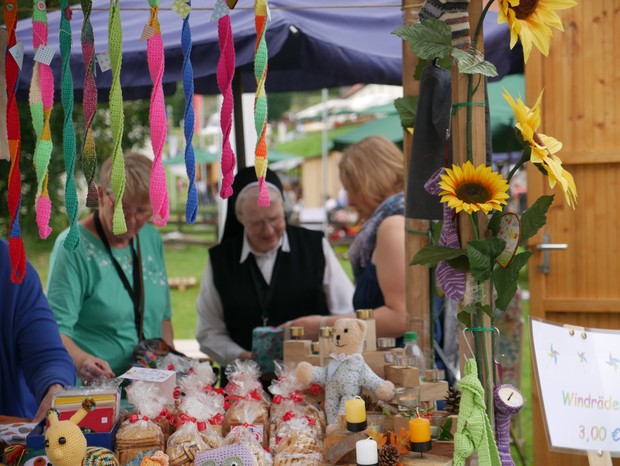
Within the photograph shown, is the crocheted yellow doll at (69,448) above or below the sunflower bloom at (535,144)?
below

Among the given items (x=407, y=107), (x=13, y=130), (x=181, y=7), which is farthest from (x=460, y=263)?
(x=13, y=130)

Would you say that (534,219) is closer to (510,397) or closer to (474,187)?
(474,187)

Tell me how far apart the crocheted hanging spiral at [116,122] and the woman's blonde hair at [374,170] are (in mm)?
1772

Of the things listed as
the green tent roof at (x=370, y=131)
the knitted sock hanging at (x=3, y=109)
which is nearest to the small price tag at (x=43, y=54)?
the knitted sock hanging at (x=3, y=109)

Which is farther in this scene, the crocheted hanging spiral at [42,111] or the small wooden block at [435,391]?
the small wooden block at [435,391]

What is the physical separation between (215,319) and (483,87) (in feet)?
6.42

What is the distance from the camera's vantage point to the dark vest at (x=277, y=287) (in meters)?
3.44

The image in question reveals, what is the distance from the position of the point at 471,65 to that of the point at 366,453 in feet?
2.79

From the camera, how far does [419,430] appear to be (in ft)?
5.73

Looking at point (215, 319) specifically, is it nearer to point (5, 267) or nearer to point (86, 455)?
point (5, 267)

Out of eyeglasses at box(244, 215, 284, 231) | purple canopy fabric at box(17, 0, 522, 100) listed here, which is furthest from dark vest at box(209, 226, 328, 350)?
purple canopy fabric at box(17, 0, 522, 100)

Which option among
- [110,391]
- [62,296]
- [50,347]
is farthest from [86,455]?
[62,296]

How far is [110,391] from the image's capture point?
2016 mm

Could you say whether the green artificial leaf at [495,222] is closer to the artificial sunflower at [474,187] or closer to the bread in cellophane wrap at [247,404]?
the artificial sunflower at [474,187]
